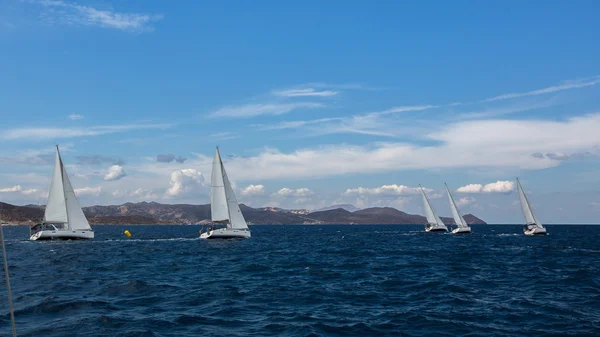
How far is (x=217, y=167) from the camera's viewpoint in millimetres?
78188

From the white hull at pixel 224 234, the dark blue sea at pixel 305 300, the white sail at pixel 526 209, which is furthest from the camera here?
the white sail at pixel 526 209

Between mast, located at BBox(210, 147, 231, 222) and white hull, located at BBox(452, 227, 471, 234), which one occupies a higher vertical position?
mast, located at BBox(210, 147, 231, 222)

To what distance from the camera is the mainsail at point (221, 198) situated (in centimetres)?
7794

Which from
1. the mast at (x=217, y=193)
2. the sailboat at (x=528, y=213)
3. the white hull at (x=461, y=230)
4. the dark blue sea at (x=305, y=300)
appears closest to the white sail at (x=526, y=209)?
the sailboat at (x=528, y=213)

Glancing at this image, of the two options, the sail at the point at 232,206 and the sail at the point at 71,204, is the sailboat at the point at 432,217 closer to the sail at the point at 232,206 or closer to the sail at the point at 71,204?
the sail at the point at 232,206

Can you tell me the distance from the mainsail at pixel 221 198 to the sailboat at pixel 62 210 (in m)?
20.5

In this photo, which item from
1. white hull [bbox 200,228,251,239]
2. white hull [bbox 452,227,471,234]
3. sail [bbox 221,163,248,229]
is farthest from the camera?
white hull [bbox 452,227,471,234]

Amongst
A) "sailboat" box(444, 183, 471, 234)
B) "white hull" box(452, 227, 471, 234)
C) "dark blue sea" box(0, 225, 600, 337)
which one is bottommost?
"dark blue sea" box(0, 225, 600, 337)

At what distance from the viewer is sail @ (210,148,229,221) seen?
77.9 m

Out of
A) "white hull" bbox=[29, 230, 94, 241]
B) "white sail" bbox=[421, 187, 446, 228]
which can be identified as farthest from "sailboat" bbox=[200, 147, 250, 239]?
"white sail" bbox=[421, 187, 446, 228]

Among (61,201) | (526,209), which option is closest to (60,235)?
(61,201)

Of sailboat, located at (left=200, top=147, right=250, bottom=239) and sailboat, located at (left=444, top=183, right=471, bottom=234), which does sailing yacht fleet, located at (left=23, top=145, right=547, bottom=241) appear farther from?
sailboat, located at (left=444, top=183, right=471, bottom=234)

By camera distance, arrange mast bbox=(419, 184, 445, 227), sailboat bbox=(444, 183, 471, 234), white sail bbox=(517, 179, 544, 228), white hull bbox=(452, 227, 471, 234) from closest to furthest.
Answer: white sail bbox=(517, 179, 544, 228) < white hull bbox=(452, 227, 471, 234) < sailboat bbox=(444, 183, 471, 234) < mast bbox=(419, 184, 445, 227)

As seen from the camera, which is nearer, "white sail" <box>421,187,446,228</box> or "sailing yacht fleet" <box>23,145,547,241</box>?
"sailing yacht fleet" <box>23,145,547,241</box>
